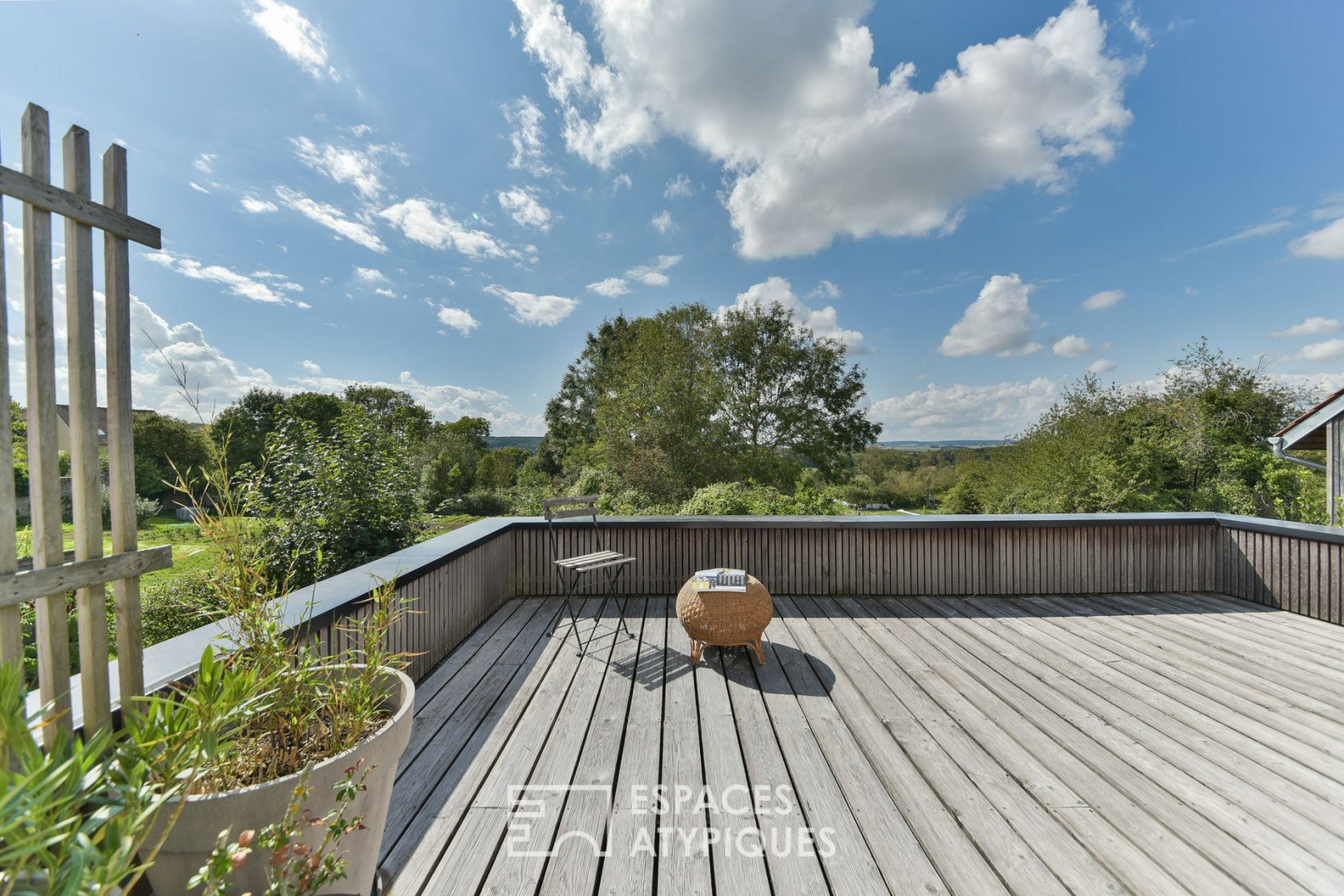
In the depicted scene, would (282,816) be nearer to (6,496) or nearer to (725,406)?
(6,496)

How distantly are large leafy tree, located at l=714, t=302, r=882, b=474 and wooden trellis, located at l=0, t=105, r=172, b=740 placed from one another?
11.5 metres

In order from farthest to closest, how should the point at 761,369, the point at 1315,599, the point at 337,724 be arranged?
the point at 761,369 → the point at 1315,599 → the point at 337,724

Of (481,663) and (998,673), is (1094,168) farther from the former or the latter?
(481,663)

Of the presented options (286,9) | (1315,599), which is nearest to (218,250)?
(286,9)

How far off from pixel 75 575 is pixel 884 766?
2418 millimetres

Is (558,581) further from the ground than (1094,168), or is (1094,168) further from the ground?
(1094,168)

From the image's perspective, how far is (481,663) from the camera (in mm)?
2719

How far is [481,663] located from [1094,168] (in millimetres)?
11838

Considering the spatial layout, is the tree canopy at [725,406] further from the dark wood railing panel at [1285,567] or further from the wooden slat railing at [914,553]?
the dark wood railing panel at [1285,567]

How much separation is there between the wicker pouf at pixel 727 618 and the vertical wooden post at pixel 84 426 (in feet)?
7.20

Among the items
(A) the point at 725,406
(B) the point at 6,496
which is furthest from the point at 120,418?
(A) the point at 725,406

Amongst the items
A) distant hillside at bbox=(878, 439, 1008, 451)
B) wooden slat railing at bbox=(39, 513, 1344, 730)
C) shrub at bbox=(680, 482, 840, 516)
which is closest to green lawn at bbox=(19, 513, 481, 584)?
wooden slat railing at bbox=(39, 513, 1344, 730)

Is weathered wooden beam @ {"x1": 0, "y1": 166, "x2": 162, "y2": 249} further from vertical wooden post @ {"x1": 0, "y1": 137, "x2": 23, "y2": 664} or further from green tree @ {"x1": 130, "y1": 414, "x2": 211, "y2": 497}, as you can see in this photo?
green tree @ {"x1": 130, "y1": 414, "x2": 211, "y2": 497}

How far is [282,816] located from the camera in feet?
3.14
